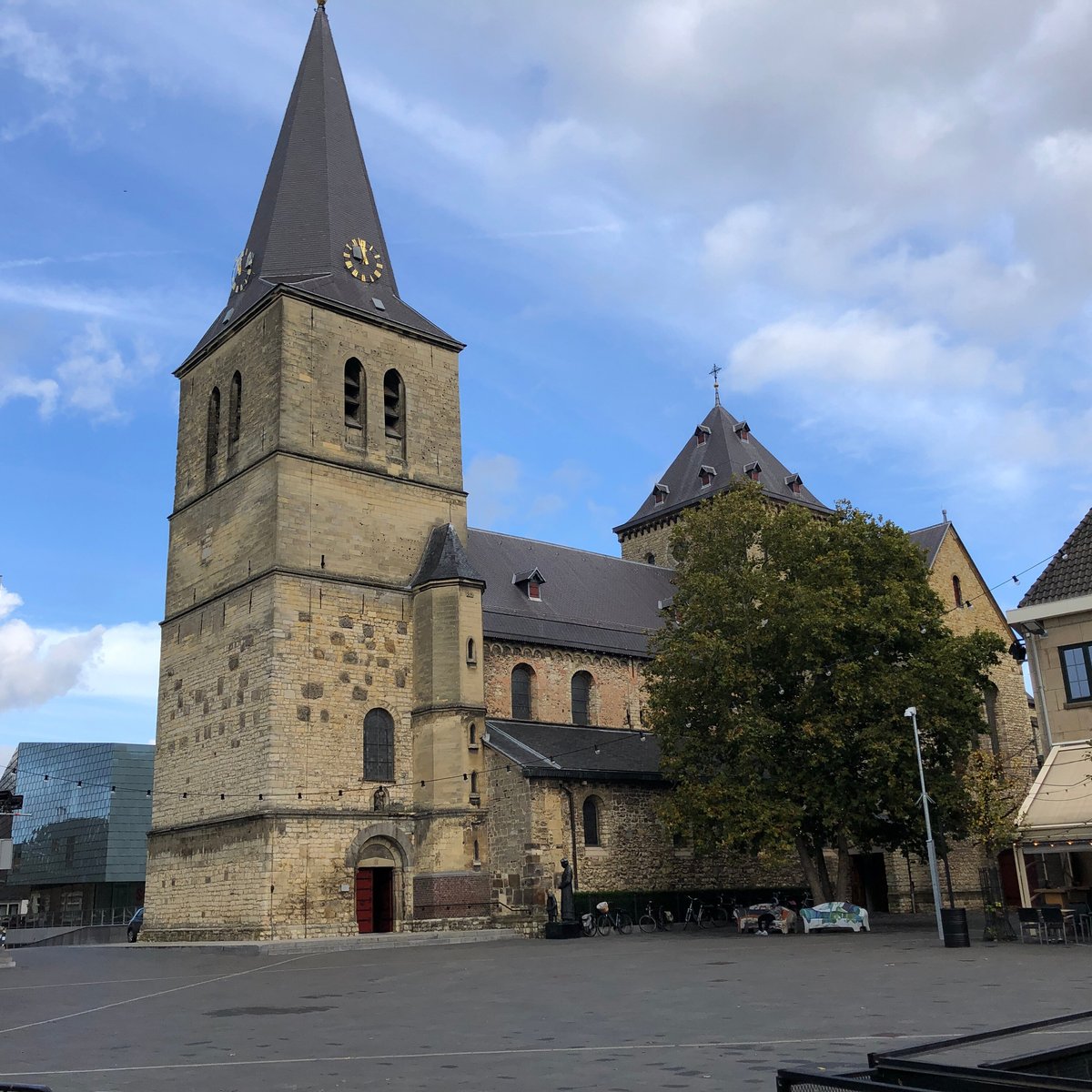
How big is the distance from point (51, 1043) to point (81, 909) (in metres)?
85.2

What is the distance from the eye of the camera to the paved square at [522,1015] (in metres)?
9.58

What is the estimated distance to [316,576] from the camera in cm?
3484

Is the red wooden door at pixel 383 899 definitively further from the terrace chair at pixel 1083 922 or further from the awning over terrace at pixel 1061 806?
the terrace chair at pixel 1083 922

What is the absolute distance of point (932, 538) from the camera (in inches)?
1879

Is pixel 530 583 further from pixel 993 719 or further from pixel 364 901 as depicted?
pixel 993 719

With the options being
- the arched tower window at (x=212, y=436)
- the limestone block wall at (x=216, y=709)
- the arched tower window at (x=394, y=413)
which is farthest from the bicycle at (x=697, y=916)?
the arched tower window at (x=212, y=436)

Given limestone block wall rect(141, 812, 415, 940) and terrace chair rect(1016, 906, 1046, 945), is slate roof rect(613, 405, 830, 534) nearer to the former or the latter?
limestone block wall rect(141, 812, 415, 940)

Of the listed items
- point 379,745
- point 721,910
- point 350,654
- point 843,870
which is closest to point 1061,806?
point 843,870

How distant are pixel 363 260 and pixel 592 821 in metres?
21.5

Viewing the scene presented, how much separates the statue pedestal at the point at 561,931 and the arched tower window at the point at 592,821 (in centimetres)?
412

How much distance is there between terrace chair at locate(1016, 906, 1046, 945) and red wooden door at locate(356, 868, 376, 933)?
731 inches

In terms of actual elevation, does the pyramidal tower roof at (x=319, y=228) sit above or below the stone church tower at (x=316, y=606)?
above

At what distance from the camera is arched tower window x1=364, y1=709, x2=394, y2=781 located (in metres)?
34.9

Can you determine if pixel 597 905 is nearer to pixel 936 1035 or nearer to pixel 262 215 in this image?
pixel 936 1035
